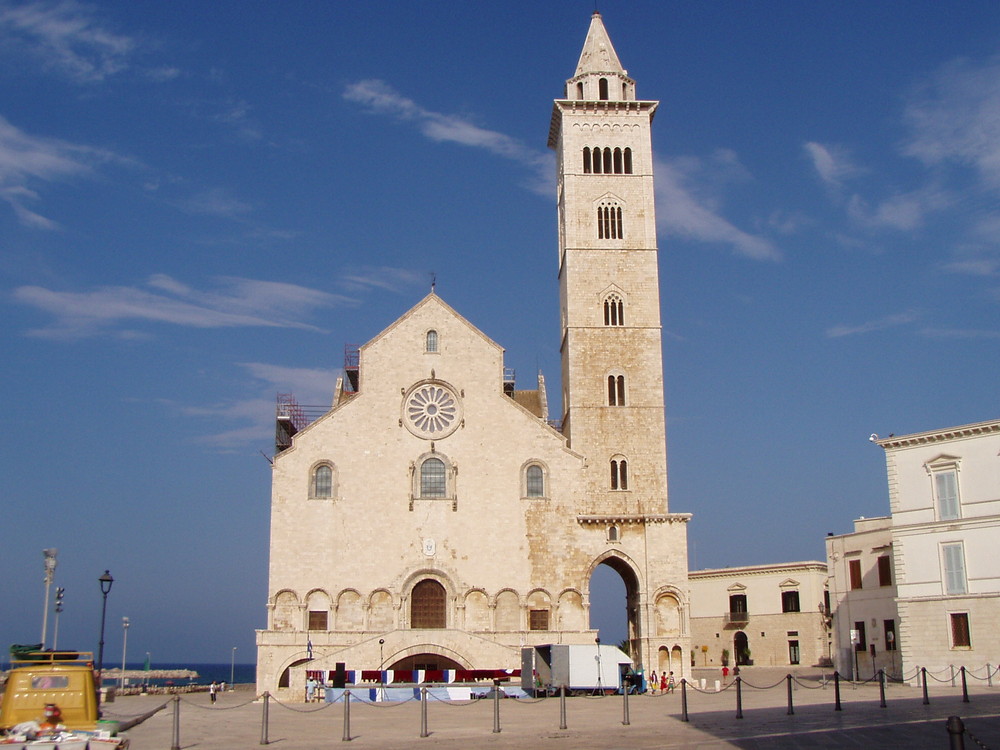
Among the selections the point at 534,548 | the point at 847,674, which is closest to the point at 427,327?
the point at 534,548

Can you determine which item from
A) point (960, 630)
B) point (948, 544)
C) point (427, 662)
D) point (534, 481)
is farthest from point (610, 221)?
point (960, 630)

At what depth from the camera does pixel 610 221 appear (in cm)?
5100

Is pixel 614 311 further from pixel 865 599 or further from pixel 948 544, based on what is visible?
pixel 865 599

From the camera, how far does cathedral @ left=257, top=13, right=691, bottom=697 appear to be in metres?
44.8

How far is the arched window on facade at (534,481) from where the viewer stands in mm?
46719

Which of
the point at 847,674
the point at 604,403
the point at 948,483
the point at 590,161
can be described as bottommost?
the point at 847,674

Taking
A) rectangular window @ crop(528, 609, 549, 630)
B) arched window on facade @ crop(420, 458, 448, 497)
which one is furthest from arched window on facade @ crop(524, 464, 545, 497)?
rectangular window @ crop(528, 609, 549, 630)

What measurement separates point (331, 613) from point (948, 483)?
84.5 feet

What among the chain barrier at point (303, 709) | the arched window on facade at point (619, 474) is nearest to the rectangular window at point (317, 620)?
the chain barrier at point (303, 709)

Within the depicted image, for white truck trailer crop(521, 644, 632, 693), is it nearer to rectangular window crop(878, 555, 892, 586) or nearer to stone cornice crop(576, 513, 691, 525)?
stone cornice crop(576, 513, 691, 525)

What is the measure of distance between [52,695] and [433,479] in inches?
1105

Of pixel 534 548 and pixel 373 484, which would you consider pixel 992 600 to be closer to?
pixel 534 548

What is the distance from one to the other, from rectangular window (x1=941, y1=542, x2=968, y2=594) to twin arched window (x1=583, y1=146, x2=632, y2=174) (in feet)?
77.3

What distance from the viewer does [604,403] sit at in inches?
1903
